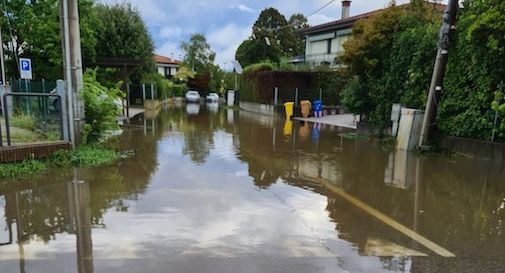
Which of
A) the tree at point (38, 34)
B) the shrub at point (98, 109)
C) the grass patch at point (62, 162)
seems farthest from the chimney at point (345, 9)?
the grass patch at point (62, 162)

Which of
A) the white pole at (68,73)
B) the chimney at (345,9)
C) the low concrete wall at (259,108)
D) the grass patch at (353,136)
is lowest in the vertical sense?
the grass patch at (353,136)

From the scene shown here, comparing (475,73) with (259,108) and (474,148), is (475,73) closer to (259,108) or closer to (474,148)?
(474,148)

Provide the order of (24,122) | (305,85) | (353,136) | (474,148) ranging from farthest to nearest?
(305,85), (353,136), (474,148), (24,122)

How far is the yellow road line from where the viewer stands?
4.05 meters

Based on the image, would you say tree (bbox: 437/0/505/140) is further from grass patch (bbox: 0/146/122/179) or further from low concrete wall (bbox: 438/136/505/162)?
grass patch (bbox: 0/146/122/179)

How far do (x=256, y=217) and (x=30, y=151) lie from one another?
465cm

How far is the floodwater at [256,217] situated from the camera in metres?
3.68

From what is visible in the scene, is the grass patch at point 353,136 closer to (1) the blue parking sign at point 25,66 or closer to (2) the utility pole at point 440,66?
(2) the utility pole at point 440,66

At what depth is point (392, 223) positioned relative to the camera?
4.82m

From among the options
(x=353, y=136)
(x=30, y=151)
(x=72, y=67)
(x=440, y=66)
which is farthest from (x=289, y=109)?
(x=30, y=151)

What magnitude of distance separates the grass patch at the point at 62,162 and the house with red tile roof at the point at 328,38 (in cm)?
2265

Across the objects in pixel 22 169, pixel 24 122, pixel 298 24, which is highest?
pixel 298 24

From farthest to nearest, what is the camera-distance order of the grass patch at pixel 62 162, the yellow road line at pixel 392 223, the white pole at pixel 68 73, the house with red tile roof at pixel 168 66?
the house with red tile roof at pixel 168 66 → the white pole at pixel 68 73 → the grass patch at pixel 62 162 → the yellow road line at pixel 392 223

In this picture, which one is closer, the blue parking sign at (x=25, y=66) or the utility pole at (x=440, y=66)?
the utility pole at (x=440, y=66)
